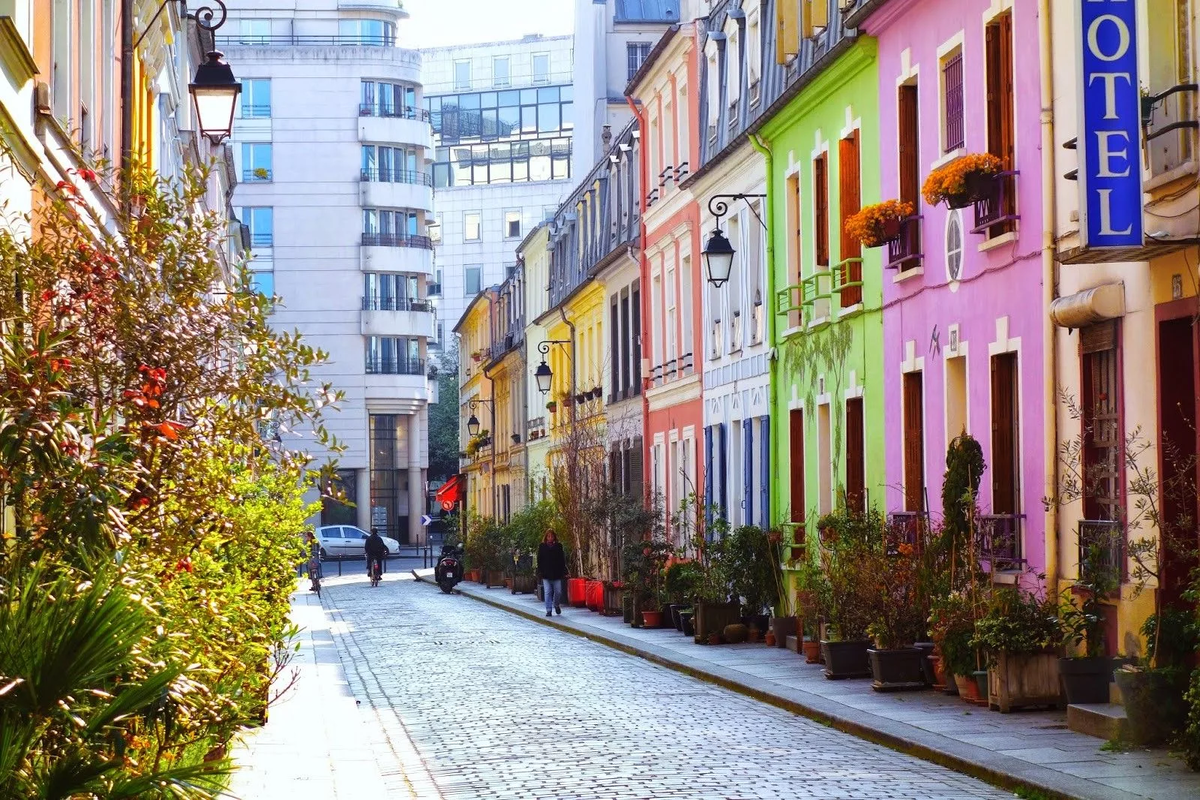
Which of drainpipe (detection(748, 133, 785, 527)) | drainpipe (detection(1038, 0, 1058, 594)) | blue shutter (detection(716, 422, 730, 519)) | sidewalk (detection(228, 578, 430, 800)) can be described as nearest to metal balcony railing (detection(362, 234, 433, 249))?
blue shutter (detection(716, 422, 730, 519))

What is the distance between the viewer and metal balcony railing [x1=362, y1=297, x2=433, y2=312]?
8381 cm

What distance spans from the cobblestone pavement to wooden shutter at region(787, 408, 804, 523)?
3385 millimetres

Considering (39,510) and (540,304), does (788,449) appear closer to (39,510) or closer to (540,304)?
(39,510)

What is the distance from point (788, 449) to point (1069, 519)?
11209mm

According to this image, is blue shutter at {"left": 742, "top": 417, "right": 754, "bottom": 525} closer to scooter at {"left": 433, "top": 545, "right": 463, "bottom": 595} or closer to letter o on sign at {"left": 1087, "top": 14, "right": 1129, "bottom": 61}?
letter o on sign at {"left": 1087, "top": 14, "right": 1129, "bottom": 61}

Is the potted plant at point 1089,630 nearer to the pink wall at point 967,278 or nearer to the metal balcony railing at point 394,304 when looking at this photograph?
the pink wall at point 967,278

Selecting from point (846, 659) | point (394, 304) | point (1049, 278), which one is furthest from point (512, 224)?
point (1049, 278)

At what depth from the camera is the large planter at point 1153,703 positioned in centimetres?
1262

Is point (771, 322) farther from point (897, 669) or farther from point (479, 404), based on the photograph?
point (479, 404)

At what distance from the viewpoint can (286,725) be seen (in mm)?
16031

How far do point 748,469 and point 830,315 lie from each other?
5654 millimetres

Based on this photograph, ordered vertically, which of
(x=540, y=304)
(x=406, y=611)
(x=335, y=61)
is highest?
(x=335, y=61)

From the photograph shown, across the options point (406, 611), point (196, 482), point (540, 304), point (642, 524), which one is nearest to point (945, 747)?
point (196, 482)

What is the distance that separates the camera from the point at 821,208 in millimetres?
25672
